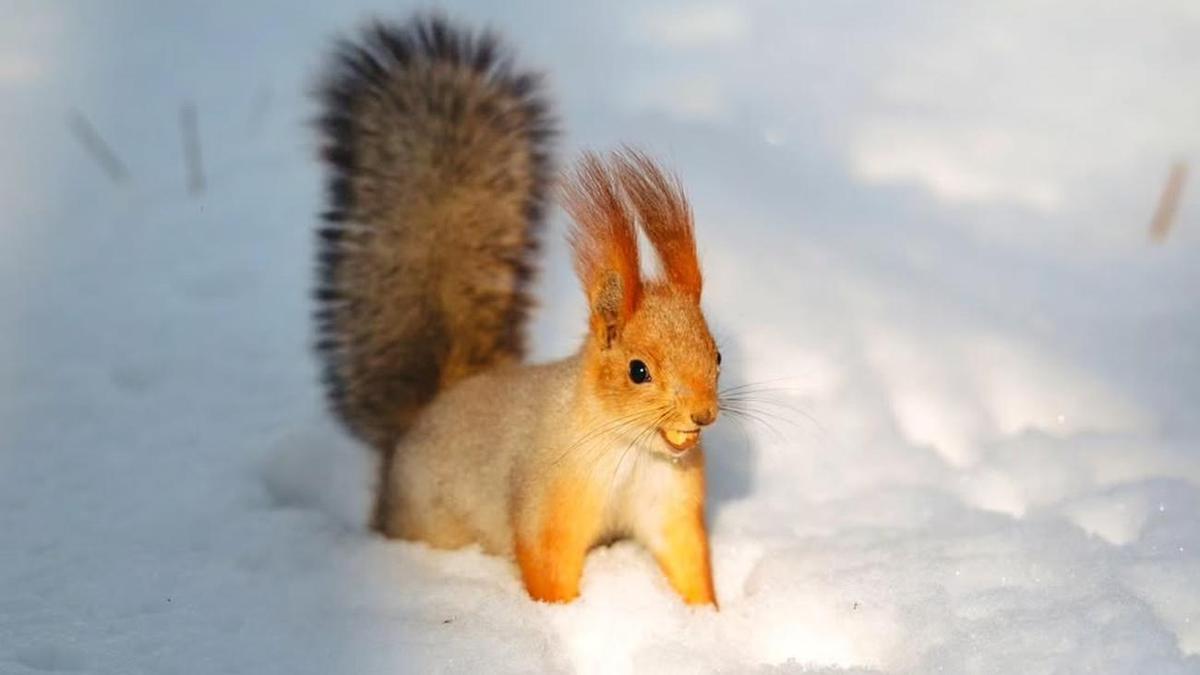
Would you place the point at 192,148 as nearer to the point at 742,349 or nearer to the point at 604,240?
the point at 742,349

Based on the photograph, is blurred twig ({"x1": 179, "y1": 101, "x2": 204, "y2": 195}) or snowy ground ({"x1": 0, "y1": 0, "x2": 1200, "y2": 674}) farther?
blurred twig ({"x1": 179, "y1": 101, "x2": 204, "y2": 195})

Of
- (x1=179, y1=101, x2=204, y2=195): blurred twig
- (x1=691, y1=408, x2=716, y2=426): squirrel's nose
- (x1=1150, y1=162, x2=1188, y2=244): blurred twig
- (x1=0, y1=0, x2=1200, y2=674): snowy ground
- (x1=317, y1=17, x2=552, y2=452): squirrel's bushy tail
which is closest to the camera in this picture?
(x1=691, y1=408, x2=716, y2=426): squirrel's nose

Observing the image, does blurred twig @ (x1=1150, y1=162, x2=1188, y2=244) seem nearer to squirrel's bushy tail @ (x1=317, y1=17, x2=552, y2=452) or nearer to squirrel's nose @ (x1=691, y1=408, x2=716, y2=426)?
squirrel's bushy tail @ (x1=317, y1=17, x2=552, y2=452)

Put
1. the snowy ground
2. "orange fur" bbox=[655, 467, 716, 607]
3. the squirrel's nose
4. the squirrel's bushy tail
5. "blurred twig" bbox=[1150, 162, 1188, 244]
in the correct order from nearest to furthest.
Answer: the squirrel's nose → the snowy ground → "orange fur" bbox=[655, 467, 716, 607] → the squirrel's bushy tail → "blurred twig" bbox=[1150, 162, 1188, 244]

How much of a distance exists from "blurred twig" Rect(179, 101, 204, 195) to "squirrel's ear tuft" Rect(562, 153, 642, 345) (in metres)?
2.01

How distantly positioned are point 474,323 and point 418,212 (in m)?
0.23

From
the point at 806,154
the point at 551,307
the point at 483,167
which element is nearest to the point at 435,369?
the point at 483,167

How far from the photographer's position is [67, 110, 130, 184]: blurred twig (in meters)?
3.64

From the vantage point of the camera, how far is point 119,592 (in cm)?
199

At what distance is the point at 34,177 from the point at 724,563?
2304 mm

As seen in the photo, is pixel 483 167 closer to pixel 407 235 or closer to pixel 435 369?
pixel 407 235

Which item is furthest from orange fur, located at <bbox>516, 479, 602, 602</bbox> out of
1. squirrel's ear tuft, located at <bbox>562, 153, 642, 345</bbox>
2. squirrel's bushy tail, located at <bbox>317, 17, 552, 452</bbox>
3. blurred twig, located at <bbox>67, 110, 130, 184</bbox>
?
blurred twig, located at <bbox>67, 110, 130, 184</bbox>

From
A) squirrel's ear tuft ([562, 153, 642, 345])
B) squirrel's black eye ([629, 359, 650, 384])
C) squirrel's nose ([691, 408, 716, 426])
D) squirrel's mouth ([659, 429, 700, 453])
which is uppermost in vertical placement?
squirrel's ear tuft ([562, 153, 642, 345])

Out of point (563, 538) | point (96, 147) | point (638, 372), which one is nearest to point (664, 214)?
point (638, 372)
